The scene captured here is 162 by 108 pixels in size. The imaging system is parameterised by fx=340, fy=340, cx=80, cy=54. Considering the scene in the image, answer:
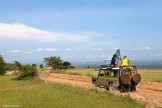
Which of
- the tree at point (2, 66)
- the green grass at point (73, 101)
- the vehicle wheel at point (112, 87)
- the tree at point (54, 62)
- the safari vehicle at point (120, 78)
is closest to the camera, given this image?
the green grass at point (73, 101)

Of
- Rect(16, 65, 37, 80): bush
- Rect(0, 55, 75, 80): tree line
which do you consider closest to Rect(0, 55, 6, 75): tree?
Rect(0, 55, 75, 80): tree line

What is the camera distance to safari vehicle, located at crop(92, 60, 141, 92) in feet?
76.5

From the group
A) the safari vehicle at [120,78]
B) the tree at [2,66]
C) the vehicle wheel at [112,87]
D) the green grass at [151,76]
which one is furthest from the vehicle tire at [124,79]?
the tree at [2,66]

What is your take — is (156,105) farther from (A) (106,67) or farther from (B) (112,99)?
(A) (106,67)

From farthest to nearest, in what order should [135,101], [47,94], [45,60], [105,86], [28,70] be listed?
1. [45,60]
2. [28,70]
3. [105,86]
4. [47,94]
5. [135,101]

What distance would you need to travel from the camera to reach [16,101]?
1945 cm

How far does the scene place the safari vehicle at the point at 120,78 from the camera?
23.3 metres

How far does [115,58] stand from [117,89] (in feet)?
9.37

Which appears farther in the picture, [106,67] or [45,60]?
[45,60]

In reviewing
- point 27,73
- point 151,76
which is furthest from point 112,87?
point 151,76

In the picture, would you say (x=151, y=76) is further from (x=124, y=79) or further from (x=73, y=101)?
(x=73, y=101)

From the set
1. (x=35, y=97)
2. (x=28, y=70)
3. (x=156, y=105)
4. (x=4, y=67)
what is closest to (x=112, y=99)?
(x=156, y=105)

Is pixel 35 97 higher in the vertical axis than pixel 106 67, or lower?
lower

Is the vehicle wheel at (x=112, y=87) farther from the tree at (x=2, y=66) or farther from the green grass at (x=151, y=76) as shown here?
the tree at (x=2, y=66)
